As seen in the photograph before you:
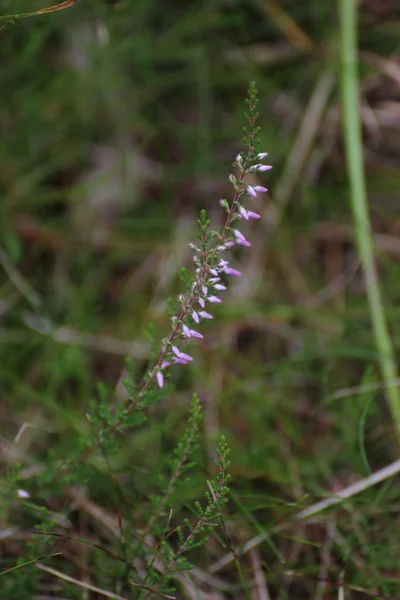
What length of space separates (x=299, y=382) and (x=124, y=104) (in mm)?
2025

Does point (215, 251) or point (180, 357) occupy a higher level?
point (215, 251)

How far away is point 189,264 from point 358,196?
3.55ft

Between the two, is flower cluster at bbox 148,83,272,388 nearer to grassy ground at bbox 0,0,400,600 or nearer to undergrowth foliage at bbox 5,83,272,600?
undergrowth foliage at bbox 5,83,272,600

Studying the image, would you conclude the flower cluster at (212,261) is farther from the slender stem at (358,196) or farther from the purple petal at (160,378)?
the slender stem at (358,196)

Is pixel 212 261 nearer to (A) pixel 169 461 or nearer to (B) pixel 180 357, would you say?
(B) pixel 180 357

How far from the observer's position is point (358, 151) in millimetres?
3025

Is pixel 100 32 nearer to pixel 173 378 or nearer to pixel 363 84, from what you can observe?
pixel 363 84

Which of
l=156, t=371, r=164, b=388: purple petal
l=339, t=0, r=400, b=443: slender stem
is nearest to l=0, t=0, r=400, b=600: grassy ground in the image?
l=339, t=0, r=400, b=443: slender stem

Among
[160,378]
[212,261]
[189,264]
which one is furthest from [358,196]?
[160,378]

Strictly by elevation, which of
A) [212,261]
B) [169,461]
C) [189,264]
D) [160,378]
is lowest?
[169,461]

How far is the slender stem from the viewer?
2.73 m

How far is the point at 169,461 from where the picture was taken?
1868 mm

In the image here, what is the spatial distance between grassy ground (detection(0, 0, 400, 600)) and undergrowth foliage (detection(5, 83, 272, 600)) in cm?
20

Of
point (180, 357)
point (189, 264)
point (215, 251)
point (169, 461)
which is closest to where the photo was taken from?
point (215, 251)
